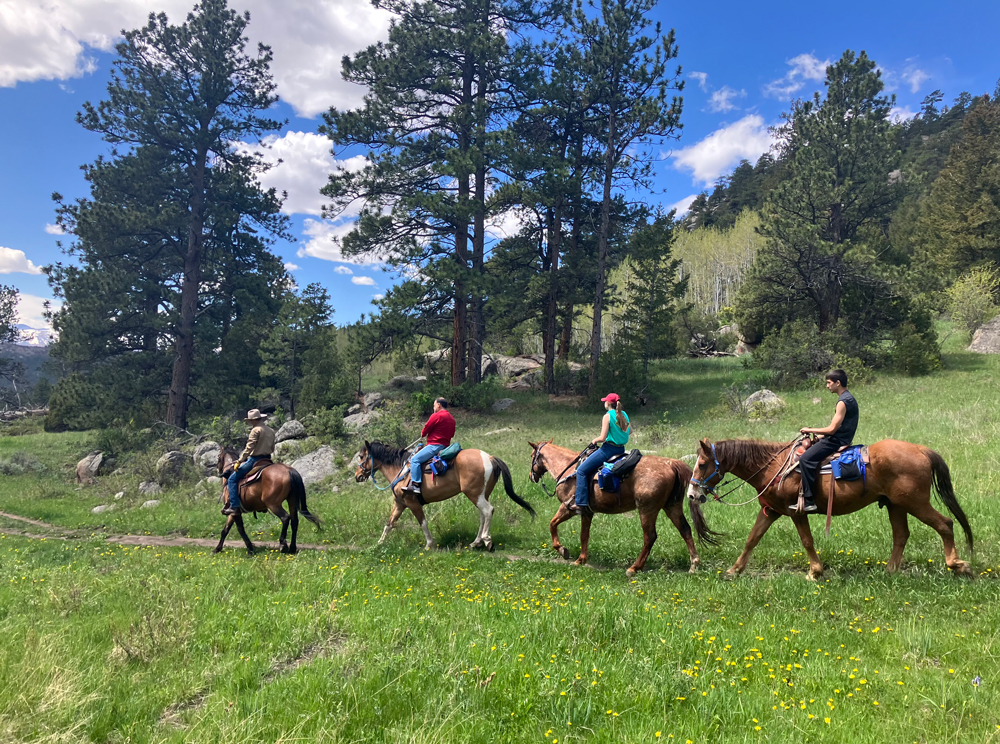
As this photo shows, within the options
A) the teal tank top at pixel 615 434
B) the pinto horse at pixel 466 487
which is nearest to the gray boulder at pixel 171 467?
the pinto horse at pixel 466 487

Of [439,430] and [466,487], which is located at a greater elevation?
[439,430]

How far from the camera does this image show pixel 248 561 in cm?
900

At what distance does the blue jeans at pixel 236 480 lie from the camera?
10.6 m

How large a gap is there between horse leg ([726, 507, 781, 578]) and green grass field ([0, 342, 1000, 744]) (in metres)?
0.25

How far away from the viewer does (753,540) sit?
25.0 feet

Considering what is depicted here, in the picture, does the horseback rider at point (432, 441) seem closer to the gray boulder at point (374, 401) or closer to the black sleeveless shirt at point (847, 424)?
the black sleeveless shirt at point (847, 424)

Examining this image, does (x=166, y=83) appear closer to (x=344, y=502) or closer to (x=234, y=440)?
(x=234, y=440)

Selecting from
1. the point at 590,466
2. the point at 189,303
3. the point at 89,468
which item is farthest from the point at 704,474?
the point at 189,303

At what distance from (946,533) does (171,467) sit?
24175 mm

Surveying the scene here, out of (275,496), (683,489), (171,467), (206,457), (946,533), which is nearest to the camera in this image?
(946,533)

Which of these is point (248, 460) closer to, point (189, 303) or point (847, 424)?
point (847, 424)

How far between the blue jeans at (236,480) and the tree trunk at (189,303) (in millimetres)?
22990

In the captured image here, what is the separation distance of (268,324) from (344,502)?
834 inches

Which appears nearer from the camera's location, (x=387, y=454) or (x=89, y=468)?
(x=387, y=454)
